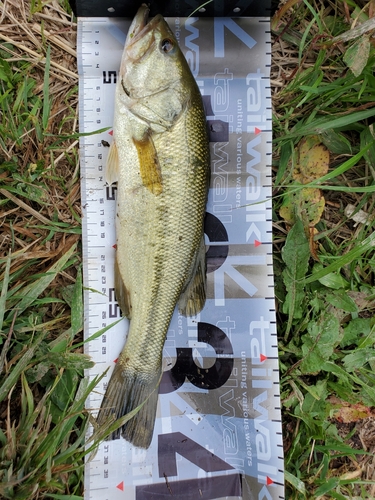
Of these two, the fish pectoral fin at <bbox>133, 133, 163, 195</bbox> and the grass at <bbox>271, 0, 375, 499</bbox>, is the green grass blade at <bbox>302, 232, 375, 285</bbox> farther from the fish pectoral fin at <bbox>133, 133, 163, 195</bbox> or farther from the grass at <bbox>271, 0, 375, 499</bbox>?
the fish pectoral fin at <bbox>133, 133, 163, 195</bbox>

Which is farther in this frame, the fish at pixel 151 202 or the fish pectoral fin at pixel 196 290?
the fish pectoral fin at pixel 196 290

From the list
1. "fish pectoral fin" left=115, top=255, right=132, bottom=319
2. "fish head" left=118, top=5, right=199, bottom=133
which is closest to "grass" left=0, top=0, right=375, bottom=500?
"fish pectoral fin" left=115, top=255, right=132, bottom=319

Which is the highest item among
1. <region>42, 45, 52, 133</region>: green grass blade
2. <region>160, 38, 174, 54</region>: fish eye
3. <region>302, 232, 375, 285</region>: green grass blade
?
<region>160, 38, 174, 54</region>: fish eye

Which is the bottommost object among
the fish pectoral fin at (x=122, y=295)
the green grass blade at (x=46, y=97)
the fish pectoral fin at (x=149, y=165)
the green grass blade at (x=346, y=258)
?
the fish pectoral fin at (x=122, y=295)

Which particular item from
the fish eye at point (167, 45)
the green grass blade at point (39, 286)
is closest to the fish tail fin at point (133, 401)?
the green grass blade at point (39, 286)

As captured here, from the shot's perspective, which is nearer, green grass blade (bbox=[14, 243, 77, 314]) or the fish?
the fish

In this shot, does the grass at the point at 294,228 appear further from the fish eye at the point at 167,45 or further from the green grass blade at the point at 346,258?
the fish eye at the point at 167,45

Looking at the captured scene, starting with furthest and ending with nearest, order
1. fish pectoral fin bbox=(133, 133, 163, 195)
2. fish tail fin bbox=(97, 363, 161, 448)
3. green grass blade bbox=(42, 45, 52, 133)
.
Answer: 1. green grass blade bbox=(42, 45, 52, 133)
2. fish tail fin bbox=(97, 363, 161, 448)
3. fish pectoral fin bbox=(133, 133, 163, 195)

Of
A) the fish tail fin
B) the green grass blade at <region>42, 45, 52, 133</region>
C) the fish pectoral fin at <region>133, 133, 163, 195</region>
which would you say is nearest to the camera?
the fish pectoral fin at <region>133, 133, 163, 195</region>
